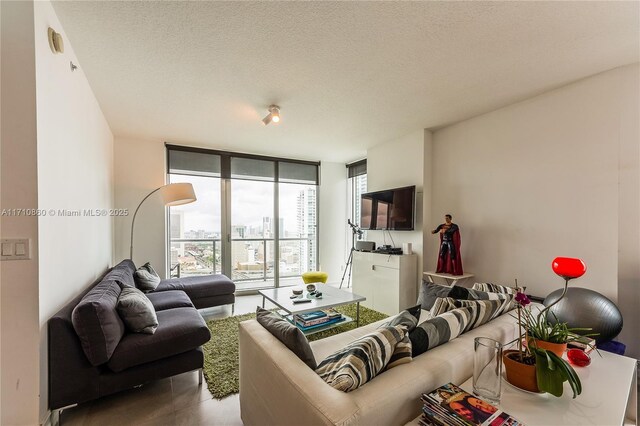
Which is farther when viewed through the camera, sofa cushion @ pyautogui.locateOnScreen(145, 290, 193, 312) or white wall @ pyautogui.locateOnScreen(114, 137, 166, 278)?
white wall @ pyautogui.locateOnScreen(114, 137, 166, 278)

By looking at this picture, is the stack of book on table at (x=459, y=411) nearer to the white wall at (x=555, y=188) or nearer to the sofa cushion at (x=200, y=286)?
the white wall at (x=555, y=188)

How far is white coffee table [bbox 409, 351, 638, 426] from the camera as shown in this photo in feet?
3.03

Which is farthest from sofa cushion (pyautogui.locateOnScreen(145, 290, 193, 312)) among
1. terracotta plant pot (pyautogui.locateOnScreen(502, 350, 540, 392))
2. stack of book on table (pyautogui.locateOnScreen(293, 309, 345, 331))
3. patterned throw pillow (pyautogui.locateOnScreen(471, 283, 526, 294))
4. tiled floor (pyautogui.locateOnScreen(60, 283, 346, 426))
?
patterned throw pillow (pyautogui.locateOnScreen(471, 283, 526, 294))

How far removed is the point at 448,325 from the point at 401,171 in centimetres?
290

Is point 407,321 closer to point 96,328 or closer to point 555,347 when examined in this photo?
point 555,347

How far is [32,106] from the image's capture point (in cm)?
144

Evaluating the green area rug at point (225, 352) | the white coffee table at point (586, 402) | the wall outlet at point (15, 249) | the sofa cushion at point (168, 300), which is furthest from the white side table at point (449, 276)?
the wall outlet at point (15, 249)

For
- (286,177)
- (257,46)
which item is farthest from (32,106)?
(286,177)

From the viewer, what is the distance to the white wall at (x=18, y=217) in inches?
55.3

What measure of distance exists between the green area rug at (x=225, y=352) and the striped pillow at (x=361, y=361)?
4.27 feet

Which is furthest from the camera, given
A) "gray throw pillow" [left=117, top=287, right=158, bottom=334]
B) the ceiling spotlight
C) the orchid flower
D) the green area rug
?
the ceiling spotlight

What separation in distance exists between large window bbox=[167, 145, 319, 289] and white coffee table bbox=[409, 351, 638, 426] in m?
4.19

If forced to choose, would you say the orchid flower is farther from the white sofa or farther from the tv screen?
the tv screen

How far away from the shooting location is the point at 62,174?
181 cm
